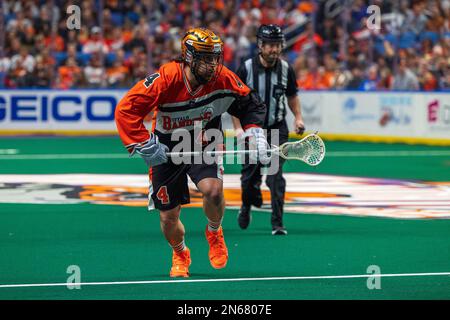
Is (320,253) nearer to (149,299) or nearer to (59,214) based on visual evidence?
(149,299)

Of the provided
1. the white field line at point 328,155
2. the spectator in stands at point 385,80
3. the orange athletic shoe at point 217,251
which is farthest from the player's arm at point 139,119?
the spectator in stands at point 385,80

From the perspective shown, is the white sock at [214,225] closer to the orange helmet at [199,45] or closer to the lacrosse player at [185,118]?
the lacrosse player at [185,118]

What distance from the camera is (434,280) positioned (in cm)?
825

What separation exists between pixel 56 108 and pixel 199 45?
51.8ft

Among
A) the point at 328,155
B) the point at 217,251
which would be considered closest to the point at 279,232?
the point at 217,251

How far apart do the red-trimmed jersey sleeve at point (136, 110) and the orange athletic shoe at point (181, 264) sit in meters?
1.02

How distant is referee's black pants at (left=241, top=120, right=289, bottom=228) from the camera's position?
1081cm

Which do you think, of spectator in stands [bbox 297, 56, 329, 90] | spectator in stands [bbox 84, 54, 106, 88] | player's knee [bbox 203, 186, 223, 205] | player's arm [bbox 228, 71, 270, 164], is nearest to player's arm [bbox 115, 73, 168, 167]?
player's knee [bbox 203, 186, 223, 205]

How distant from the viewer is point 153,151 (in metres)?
8.00

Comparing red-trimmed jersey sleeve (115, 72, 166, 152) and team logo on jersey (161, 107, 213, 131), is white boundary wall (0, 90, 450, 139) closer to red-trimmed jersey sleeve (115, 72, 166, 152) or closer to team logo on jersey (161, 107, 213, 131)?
team logo on jersey (161, 107, 213, 131)

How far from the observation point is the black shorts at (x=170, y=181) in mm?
8352

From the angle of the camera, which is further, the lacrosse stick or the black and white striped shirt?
the black and white striped shirt

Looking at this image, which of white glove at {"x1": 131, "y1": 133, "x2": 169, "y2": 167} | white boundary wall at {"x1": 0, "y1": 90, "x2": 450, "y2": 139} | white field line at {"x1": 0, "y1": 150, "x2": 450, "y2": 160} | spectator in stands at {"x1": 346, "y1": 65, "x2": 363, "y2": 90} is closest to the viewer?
white glove at {"x1": 131, "y1": 133, "x2": 169, "y2": 167}

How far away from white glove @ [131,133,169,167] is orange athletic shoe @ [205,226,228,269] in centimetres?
84
